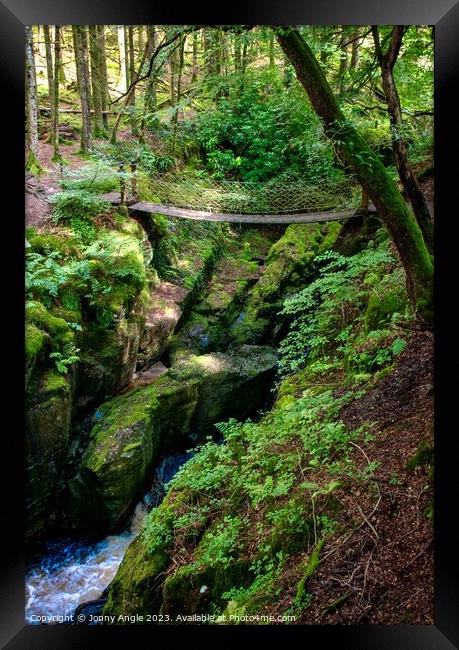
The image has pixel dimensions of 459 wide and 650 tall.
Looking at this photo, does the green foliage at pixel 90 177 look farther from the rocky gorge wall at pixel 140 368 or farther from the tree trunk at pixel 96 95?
the tree trunk at pixel 96 95

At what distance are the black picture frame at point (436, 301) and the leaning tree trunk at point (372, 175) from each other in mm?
644

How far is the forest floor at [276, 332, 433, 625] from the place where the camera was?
1856 millimetres

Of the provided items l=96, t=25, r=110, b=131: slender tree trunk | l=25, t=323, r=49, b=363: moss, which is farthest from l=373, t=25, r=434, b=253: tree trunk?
l=96, t=25, r=110, b=131: slender tree trunk

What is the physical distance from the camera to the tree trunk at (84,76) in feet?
16.6

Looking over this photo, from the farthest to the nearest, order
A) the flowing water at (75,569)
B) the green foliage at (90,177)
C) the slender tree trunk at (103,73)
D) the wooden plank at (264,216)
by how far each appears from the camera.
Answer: the slender tree trunk at (103,73)
the wooden plank at (264,216)
the green foliage at (90,177)
the flowing water at (75,569)

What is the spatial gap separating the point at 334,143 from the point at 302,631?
229 centimetres

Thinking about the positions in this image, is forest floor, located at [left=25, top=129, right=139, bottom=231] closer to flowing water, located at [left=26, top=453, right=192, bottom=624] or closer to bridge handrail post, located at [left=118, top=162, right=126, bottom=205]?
bridge handrail post, located at [left=118, top=162, right=126, bottom=205]

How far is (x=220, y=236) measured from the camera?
290 inches

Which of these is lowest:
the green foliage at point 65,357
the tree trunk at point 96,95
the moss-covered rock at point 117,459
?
the moss-covered rock at point 117,459

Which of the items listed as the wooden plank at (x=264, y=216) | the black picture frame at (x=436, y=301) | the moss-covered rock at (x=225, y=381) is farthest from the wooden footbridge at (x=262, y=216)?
the black picture frame at (x=436, y=301)

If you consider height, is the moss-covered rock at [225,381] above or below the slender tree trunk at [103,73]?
below

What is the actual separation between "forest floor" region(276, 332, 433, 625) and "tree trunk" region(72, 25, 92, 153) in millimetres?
4662

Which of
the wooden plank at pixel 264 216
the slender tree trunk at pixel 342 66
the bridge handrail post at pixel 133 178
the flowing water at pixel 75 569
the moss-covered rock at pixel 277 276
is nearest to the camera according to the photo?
the slender tree trunk at pixel 342 66
